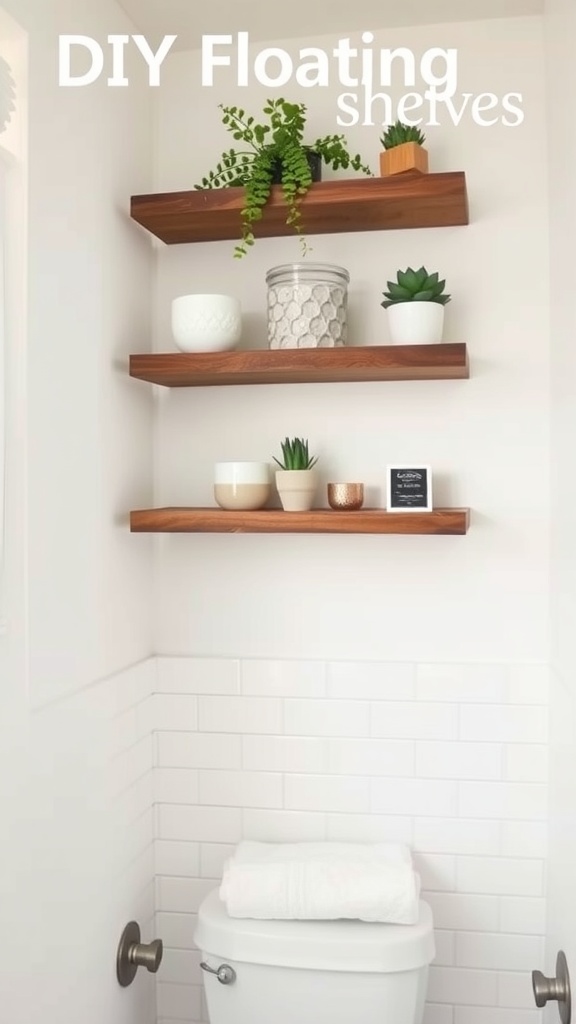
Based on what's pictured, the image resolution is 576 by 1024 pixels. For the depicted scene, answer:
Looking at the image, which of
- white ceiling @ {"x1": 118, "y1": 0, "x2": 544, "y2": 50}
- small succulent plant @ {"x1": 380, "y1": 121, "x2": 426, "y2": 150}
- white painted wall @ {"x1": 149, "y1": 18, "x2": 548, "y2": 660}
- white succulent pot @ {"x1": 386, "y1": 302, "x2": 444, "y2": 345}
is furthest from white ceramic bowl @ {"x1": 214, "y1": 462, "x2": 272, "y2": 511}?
white ceiling @ {"x1": 118, "y1": 0, "x2": 544, "y2": 50}

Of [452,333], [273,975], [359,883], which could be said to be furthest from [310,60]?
[273,975]

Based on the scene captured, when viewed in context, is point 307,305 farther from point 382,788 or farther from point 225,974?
point 225,974

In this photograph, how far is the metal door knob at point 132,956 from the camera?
172 cm

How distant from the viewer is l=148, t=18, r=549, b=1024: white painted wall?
1812 millimetres

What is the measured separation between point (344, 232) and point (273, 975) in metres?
1.46

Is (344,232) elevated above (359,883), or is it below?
above

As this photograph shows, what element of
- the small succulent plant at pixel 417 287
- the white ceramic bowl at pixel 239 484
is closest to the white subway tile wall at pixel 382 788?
the white ceramic bowl at pixel 239 484

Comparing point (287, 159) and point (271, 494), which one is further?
point (271, 494)

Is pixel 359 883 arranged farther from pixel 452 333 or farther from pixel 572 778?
pixel 452 333

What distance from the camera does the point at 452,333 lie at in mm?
1845

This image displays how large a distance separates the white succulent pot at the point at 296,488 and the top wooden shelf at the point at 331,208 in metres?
0.51

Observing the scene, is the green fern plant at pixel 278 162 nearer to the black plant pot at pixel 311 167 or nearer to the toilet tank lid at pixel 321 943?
the black plant pot at pixel 311 167

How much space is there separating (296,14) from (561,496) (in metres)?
1.09

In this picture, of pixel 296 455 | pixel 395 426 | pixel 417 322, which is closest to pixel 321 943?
pixel 296 455
